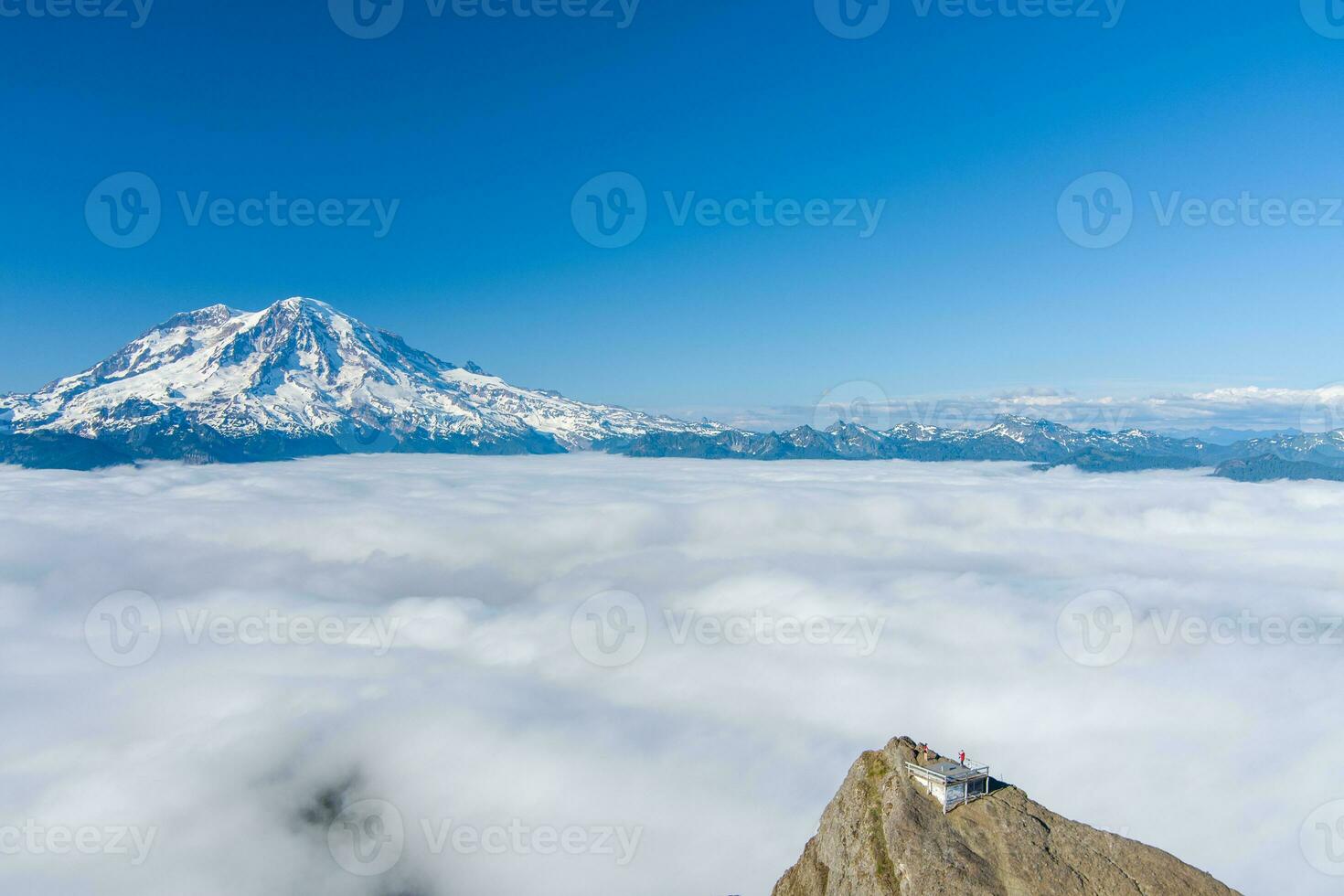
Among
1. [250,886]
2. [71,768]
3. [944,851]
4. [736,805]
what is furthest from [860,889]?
[71,768]

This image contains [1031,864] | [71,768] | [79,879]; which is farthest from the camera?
[71,768]

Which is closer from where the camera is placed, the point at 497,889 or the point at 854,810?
the point at 854,810

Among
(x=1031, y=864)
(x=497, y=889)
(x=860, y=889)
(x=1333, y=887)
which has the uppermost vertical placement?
(x=1031, y=864)

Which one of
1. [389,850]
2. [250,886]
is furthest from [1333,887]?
[250,886]

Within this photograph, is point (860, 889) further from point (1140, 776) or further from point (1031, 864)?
point (1140, 776)

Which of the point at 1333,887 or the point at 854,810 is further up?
the point at 854,810

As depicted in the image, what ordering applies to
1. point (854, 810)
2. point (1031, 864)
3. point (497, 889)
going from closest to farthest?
1. point (1031, 864)
2. point (854, 810)
3. point (497, 889)
